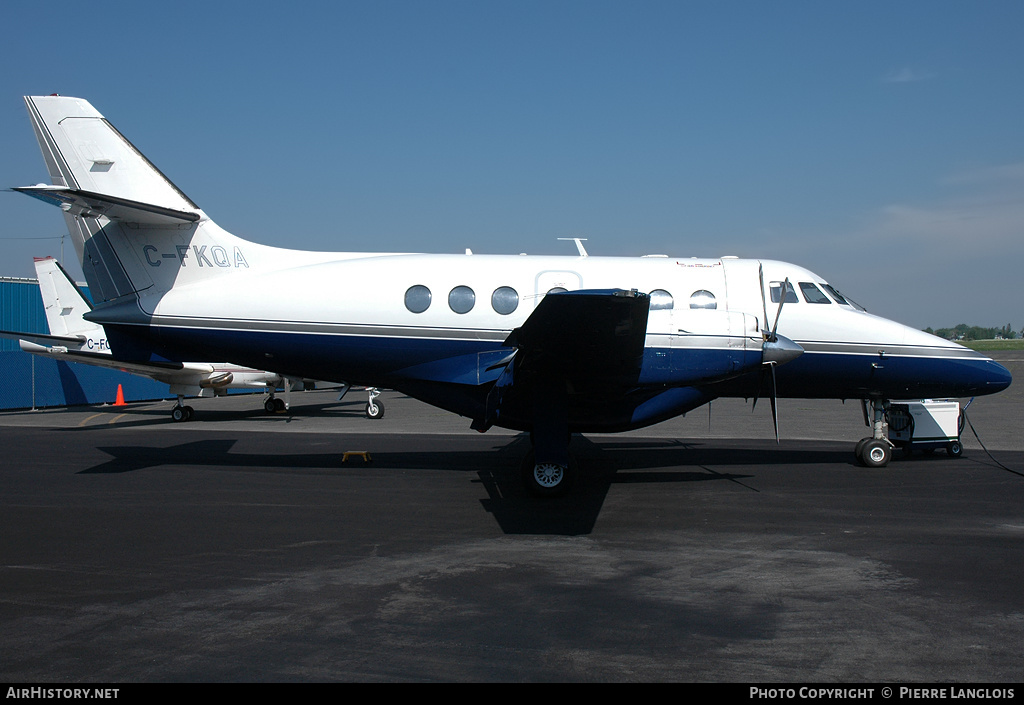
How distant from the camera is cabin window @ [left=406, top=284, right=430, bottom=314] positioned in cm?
1085

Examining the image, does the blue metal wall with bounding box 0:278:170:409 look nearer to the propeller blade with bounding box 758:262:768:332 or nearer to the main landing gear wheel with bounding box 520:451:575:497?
the main landing gear wheel with bounding box 520:451:575:497

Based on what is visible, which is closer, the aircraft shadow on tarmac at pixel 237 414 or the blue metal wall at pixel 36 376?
the aircraft shadow on tarmac at pixel 237 414

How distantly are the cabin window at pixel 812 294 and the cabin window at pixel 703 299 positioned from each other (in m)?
1.56

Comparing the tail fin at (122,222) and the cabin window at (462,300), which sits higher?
the tail fin at (122,222)

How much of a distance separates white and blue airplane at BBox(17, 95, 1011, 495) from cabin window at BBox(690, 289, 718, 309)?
22 millimetres

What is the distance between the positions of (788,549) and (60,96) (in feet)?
38.6

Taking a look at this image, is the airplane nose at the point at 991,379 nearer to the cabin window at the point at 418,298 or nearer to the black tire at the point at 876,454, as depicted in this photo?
the black tire at the point at 876,454

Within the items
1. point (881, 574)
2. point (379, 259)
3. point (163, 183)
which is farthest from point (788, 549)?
point (163, 183)

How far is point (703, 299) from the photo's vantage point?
36.7 ft

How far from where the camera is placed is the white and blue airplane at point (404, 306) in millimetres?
10664

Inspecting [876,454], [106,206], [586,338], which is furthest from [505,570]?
[876,454]

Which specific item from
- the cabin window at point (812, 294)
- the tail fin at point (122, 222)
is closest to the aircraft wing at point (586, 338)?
the cabin window at point (812, 294)

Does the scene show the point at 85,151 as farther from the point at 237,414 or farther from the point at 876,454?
the point at 237,414

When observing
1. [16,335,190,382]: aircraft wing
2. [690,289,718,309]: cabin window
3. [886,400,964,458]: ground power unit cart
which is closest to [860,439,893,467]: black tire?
[886,400,964,458]: ground power unit cart
